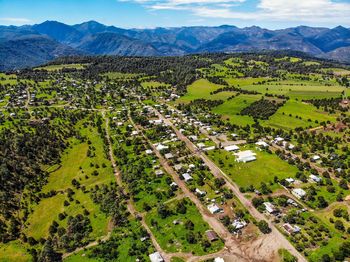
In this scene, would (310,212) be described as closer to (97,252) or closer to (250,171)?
(250,171)

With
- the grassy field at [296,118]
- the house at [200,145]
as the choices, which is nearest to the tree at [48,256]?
the house at [200,145]

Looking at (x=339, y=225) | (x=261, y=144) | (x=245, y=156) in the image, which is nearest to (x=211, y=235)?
(x=339, y=225)

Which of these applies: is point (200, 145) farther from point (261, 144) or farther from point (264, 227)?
point (264, 227)

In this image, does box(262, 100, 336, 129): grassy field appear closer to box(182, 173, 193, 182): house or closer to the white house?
the white house

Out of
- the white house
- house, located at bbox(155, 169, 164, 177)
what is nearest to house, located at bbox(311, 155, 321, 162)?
the white house

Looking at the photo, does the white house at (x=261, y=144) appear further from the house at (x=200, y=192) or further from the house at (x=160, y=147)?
the house at (x=200, y=192)

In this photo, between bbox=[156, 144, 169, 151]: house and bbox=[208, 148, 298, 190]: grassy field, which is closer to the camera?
bbox=[208, 148, 298, 190]: grassy field

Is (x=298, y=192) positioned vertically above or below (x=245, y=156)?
below
